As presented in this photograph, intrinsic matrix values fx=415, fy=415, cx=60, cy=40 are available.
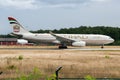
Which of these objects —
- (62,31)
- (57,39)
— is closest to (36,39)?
(57,39)

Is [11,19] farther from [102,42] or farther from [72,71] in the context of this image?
[72,71]

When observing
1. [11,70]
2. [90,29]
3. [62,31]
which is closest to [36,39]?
[11,70]

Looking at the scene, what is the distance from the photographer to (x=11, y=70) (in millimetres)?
29781

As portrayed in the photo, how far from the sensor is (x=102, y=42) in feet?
285

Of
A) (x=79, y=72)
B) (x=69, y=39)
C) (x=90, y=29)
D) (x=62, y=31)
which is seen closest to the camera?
(x=79, y=72)

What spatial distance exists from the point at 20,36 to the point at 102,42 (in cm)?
1772

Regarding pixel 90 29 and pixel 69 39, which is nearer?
pixel 69 39

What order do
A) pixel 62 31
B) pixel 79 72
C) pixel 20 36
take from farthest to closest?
pixel 62 31, pixel 20 36, pixel 79 72

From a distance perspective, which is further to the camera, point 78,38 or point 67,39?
point 78,38

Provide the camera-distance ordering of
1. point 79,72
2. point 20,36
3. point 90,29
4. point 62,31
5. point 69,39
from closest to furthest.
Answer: point 79,72 < point 69,39 < point 20,36 < point 90,29 < point 62,31

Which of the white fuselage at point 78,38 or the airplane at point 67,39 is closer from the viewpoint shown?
the airplane at point 67,39

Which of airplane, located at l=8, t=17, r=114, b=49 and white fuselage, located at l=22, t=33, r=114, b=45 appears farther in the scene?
white fuselage, located at l=22, t=33, r=114, b=45

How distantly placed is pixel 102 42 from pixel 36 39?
1381 cm

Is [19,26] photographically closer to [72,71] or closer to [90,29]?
[72,71]
